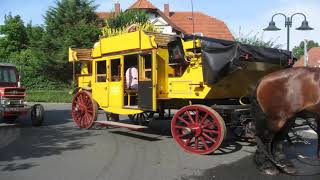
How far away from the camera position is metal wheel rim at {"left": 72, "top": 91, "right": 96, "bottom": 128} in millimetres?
13828

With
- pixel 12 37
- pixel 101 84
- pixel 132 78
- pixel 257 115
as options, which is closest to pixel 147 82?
pixel 132 78

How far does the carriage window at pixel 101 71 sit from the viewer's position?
531 inches

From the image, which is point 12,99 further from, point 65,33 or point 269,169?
point 65,33

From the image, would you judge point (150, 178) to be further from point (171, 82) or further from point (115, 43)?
point (115, 43)

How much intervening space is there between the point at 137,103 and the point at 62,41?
27230 millimetres

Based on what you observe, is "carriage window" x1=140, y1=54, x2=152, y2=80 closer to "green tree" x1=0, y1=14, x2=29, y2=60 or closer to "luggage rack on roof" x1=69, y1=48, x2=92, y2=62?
"luggage rack on roof" x1=69, y1=48, x2=92, y2=62

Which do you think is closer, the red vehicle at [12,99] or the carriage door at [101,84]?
the carriage door at [101,84]

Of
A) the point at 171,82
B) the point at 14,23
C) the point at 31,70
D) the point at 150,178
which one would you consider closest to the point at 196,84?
the point at 171,82

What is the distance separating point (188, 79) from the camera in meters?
10.5

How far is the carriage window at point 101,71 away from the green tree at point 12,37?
141ft

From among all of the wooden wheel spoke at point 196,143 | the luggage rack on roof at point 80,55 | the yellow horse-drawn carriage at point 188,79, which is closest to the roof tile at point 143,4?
the luggage rack on roof at point 80,55

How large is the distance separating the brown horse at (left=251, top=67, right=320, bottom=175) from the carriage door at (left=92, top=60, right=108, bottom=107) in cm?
580

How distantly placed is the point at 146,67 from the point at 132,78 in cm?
77

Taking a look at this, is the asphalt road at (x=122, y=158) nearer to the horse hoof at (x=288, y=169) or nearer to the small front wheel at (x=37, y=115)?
the horse hoof at (x=288, y=169)
